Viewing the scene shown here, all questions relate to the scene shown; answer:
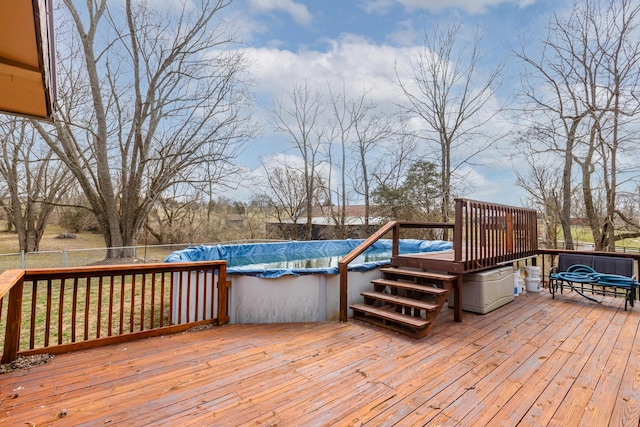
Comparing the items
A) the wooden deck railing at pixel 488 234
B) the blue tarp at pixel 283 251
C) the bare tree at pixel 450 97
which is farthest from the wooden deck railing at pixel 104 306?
the bare tree at pixel 450 97

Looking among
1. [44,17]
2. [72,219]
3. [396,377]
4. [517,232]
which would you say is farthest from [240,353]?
[72,219]

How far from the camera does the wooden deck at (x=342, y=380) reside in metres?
1.94

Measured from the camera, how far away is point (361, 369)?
261 centimetres

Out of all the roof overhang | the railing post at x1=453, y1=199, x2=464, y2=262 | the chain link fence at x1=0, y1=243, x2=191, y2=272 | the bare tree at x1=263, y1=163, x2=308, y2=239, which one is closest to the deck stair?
the railing post at x1=453, y1=199, x2=464, y2=262

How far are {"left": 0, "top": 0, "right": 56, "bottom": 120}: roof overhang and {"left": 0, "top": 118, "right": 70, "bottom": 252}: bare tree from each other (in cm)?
1046

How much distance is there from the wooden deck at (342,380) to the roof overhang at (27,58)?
242 cm

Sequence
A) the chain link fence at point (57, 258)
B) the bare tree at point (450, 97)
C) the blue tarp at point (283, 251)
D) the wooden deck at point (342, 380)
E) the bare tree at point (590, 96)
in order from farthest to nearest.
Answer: the bare tree at point (450, 97) < the bare tree at point (590, 96) < the chain link fence at point (57, 258) < the blue tarp at point (283, 251) < the wooden deck at point (342, 380)

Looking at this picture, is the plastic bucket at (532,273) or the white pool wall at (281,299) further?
the plastic bucket at (532,273)

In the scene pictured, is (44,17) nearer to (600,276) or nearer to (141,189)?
(600,276)

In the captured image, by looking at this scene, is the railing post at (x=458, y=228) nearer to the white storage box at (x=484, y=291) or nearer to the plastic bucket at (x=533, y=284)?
the white storage box at (x=484, y=291)

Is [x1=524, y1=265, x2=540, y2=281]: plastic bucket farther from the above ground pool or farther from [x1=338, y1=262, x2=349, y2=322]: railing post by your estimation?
[x1=338, y1=262, x2=349, y2=322]: railing post

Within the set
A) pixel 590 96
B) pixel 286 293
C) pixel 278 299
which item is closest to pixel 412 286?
pixel 286 293

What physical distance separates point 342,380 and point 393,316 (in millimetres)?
1380

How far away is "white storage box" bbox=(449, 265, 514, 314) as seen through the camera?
416cm
